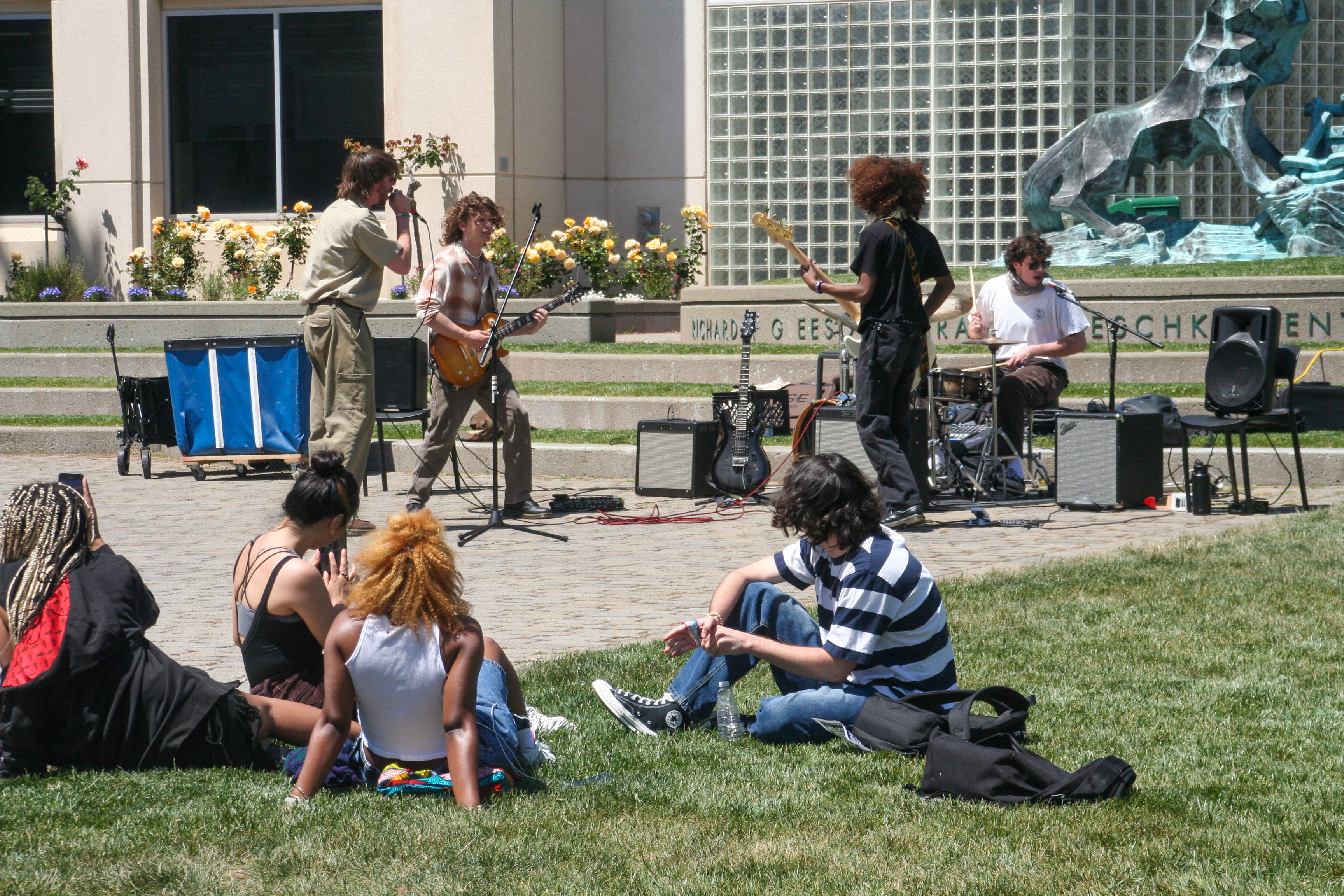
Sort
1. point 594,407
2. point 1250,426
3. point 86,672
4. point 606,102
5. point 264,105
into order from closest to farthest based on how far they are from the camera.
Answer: point 86,672, point 1250,426, point 594,407, point 606,102, point 264,105

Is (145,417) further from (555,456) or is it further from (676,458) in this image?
(676,458)

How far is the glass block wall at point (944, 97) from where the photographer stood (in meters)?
18.5

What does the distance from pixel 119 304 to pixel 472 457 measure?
22.5 ft

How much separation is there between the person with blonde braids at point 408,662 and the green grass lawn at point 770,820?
121 mm

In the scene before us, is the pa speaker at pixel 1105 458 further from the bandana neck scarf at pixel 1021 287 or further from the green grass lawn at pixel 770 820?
the green grass lawn at pixel 770 820

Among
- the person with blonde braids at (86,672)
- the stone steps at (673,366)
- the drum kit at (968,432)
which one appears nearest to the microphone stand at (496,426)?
the drum kit at (968,432)

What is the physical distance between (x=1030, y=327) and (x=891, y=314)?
202 cm

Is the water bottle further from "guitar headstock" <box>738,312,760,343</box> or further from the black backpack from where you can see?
"guitar headstock" <box>738,312,760,343</box>

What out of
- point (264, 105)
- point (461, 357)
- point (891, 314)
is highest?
point (264, 105)

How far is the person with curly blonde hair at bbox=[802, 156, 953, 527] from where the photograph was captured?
31.8 ft

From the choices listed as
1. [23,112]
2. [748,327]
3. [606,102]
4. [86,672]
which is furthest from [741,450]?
[23,112]

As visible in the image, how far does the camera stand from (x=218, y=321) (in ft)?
58.1

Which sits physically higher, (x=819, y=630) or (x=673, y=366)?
(x=673, y=366)

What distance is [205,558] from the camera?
8945mm
